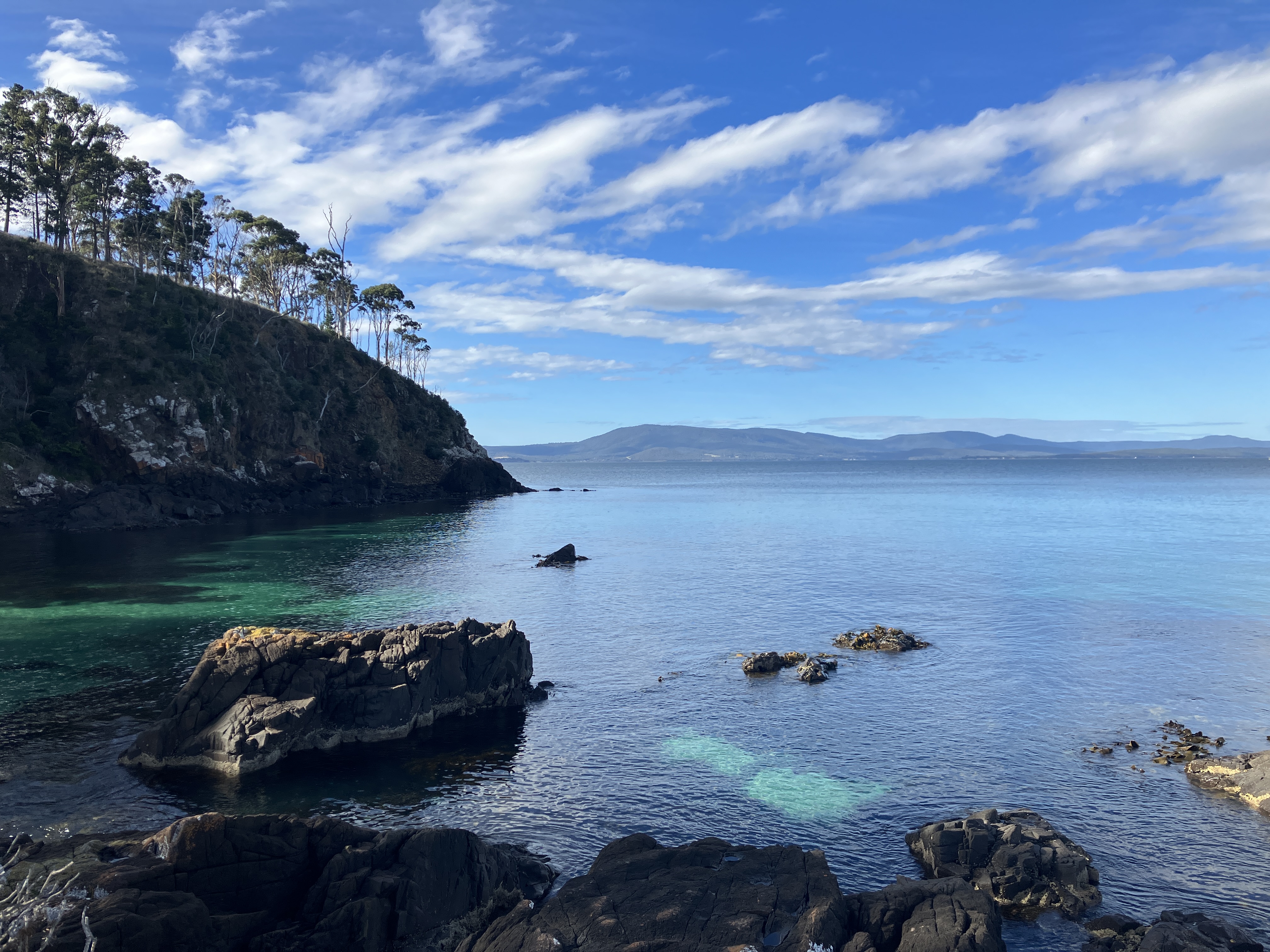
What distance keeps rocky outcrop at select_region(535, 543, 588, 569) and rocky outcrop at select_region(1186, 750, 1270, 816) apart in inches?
2063

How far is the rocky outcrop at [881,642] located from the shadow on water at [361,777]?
2066cm

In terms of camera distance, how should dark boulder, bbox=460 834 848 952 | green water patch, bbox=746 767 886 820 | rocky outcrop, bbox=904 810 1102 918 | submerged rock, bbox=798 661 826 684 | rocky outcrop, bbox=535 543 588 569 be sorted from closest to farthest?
1. dark boulder, bbox=460 834 848 952
2. rocky outcrop, bbox=904 810 1102 918
3. green water patch, bbox=746 767 886 820
4. submerged rock, bbox=798 661 826 684
5. rocky outcrop, bbox=535 543 588 569

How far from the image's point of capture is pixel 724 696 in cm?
3500

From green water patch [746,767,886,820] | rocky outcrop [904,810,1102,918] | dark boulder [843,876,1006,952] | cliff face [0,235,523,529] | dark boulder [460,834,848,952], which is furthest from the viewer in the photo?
cliff face [0,235,523,529]

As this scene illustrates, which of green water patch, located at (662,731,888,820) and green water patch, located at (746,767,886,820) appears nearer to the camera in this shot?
green water patch, located at (746,767,886,820)

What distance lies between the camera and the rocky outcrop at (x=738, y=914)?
50.4 feet

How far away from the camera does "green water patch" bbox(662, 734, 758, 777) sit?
2708 centimetres

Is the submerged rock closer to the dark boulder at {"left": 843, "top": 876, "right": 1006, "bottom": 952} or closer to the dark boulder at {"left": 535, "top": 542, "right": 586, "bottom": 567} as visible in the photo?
the dark boulder at {"left": 843, "top": 876, "right": 1006, "bottom": 952}

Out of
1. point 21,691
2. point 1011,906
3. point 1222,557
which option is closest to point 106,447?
point 21,691

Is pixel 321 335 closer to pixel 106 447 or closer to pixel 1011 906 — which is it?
pixel 106 447

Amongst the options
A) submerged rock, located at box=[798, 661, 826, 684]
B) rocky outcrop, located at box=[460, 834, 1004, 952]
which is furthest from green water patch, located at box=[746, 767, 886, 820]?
submerged rock, located at box=[798, 661, 826, 684]

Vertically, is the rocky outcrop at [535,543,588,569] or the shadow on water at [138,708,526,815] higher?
the rocky outcrop at [535,543,588,569]

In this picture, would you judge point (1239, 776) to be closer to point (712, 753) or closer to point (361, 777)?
point (712, 753)

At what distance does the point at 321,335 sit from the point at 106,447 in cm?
5222
